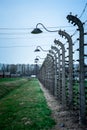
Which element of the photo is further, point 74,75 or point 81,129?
point 74,75

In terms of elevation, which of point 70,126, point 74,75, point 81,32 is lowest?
point 70,126

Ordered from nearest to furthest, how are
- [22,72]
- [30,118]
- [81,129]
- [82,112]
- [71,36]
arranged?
[81,129] < [82,112] < [30,118] < [71,36] < [22,72]

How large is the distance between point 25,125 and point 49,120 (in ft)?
3.90

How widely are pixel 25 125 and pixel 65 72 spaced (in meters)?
5.80

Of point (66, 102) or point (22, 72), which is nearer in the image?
point (66, 102)

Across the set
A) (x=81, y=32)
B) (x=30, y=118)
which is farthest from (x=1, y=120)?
(x=81, y=32)

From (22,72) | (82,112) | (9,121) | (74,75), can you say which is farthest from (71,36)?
(22,72)

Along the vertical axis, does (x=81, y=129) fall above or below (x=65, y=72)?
below

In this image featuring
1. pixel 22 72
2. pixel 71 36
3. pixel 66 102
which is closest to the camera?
pixel 71 36

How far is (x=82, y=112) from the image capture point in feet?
29.1

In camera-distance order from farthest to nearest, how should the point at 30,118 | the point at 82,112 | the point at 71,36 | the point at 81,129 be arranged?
the point at 71,36
the point at 30,118
the point at 82,112
the point at 81,129

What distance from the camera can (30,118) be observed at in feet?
31.6

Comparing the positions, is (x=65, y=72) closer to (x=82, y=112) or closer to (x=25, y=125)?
(x=82, y=112)

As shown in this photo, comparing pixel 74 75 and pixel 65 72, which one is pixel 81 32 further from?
pixel 65 72
